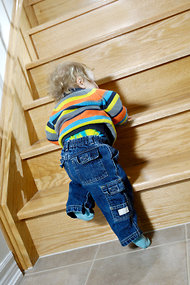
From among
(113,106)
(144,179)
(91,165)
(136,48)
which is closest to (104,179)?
(91,165)

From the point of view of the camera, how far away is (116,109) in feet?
4.01

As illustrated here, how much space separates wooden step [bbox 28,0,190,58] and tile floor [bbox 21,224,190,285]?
1.10 m

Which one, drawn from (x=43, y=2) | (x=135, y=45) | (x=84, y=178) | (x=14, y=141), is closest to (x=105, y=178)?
(x=84, y=178)

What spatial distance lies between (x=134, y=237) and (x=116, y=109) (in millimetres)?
515

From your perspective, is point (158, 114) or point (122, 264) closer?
point (122, 264)

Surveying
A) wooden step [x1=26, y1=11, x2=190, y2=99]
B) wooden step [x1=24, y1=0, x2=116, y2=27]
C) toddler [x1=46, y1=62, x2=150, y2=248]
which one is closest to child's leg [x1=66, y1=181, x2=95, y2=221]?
toddler [x1=46, y1=62, x2=150, y2=248]

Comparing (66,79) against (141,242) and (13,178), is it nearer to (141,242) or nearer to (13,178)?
(13,178)

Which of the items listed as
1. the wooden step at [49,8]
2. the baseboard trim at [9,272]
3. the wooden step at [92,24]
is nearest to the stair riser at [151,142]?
the baseboard trim at [9,272]

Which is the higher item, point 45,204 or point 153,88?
point 153,88

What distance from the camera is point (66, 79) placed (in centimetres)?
123

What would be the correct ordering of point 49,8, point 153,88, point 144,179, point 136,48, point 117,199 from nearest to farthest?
point 117,199 → point 144,179 → point 153,88 → point 136,48 → point 49,8

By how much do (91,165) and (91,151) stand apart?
2.1 inches

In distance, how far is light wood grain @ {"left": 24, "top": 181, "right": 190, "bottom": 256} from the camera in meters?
1.23

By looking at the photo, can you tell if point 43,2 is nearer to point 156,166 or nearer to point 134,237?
point 156,166
